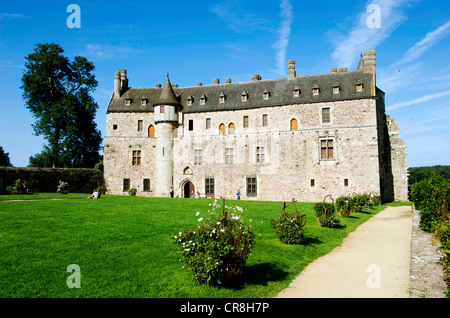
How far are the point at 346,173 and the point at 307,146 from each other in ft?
15.3

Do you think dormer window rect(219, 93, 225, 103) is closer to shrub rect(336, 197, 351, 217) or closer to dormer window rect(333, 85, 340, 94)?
dormer window rect(333, 85, 340, 94)

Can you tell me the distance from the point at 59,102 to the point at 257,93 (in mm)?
24368

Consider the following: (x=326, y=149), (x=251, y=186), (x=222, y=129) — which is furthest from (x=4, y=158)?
(x=326, y=149)

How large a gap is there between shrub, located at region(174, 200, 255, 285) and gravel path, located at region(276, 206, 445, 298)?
4.74 feet

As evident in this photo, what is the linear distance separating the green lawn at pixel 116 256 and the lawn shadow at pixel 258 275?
0.03 m

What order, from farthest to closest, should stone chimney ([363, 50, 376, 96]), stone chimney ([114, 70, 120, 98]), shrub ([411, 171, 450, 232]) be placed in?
stone chimney ([114, 70, 120, 98])
stone chimney ([363, 50, 376, 96])
shrub ([411, 171, 450, 232])

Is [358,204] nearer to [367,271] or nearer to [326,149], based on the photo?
[326,149]

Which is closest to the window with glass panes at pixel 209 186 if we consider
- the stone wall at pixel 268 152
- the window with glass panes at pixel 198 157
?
the stone wall at pixel 268 152

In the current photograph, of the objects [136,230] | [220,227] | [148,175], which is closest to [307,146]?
[148,175]

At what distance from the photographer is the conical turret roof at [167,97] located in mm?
35516

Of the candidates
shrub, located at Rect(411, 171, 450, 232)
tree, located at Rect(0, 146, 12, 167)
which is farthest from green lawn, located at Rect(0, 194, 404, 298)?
tree, located at Rect(0, 146, 12, 167)

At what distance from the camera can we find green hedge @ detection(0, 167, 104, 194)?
94.6 ft

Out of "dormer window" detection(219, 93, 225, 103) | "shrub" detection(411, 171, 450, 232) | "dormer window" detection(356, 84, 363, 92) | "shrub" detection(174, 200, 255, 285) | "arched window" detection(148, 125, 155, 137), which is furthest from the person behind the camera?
"arched window" detection(148, 125, 155, 137)

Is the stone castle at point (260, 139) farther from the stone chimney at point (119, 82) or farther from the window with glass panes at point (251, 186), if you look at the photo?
the stone chimney at point (119, 82)
